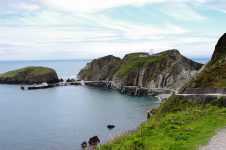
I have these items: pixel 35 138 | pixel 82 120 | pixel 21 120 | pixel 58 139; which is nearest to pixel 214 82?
pixel 58 139

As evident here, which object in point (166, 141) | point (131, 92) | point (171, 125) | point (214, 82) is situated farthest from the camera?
point (131, 92)

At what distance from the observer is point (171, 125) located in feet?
83.1

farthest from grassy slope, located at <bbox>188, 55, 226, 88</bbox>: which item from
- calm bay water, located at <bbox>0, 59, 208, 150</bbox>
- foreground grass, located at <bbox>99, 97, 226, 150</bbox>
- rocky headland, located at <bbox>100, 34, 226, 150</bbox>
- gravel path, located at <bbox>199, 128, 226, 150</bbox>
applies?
gravel path, located at <bbox>199, 128, 226, 150</bbox>

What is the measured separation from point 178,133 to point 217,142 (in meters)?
2.81

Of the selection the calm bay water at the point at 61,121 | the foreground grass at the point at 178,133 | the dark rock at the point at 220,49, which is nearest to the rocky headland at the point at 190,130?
the foreground grass at the point at 178,133

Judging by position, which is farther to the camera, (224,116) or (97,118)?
(97,118)

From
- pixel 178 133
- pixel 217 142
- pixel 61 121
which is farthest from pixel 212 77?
pixel 61 121

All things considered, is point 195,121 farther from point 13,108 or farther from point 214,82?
point 13,108

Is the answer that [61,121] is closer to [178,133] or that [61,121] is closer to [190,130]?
[190,130]

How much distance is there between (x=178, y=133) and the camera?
23.1m

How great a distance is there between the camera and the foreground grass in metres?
20.7

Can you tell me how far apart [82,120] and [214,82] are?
194 ft

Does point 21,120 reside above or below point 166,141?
below

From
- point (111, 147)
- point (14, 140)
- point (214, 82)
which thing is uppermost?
point (214, 82)
